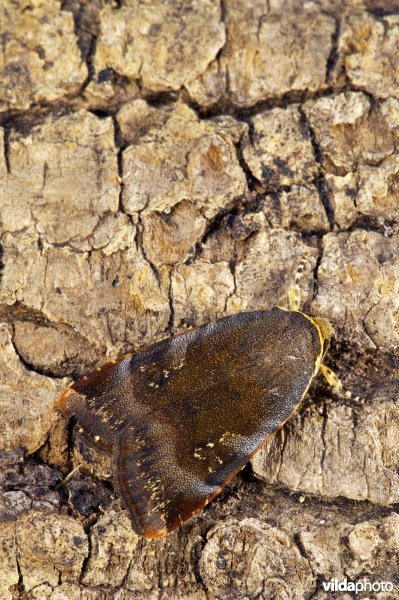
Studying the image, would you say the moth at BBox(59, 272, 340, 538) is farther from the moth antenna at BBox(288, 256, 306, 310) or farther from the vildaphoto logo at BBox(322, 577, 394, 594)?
the vildaphoto logo at BBox(322, 577, 394, 594)

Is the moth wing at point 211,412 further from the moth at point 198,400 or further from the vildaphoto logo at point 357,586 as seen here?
the vildaphoto logo at point 357,586

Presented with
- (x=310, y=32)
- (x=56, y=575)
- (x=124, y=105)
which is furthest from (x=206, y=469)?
(x=310, y=32)

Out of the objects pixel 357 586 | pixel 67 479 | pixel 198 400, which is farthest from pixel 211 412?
pixel 357 586

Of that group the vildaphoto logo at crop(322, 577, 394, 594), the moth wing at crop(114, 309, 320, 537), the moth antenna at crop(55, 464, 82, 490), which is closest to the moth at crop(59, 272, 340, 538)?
the moth wing at crop(114, 309, 320, 537)

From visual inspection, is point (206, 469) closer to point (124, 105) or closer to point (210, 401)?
point (210, 401)

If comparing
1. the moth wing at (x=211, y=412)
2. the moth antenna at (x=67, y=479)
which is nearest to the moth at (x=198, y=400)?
the moth wing at (x=211, y=412)

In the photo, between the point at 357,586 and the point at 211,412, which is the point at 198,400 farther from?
the point at 357,586
